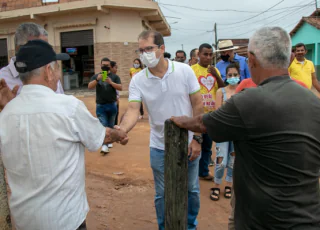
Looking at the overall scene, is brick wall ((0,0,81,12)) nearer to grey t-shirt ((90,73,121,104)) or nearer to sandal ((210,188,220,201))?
grey t-shirt ((90,73,121,104))

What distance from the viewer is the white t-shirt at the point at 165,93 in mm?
2848

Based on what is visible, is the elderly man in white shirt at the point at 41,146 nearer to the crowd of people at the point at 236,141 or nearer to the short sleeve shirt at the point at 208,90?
the crowd of people at the point at 236,141

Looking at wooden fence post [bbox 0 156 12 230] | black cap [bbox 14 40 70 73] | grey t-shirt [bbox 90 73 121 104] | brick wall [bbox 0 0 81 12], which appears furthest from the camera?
brick wall [bbox 0 0 81 12]

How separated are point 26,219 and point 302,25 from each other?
28551mm

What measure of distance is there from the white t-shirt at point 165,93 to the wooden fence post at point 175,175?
0.78 meters

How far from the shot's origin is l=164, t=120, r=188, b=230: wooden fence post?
2.09 m

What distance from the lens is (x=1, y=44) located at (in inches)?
738

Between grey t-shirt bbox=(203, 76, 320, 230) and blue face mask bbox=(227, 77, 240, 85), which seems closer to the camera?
grey t-shirt bbox=(203, 76, 320, 230)

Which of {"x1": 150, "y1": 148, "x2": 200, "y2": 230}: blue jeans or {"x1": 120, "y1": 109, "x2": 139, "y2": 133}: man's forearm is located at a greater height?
{"x1": 120, "y1": 109, "x2": 139, "y2": 133}: man's forearm

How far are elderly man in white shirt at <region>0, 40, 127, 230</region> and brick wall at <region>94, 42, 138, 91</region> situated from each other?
570 inches

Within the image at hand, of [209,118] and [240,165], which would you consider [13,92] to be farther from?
[240,165]

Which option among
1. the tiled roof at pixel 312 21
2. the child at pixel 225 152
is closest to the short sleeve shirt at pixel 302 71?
the child at pixel 225 152

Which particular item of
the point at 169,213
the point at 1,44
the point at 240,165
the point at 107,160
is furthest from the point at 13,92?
the point at 1,44

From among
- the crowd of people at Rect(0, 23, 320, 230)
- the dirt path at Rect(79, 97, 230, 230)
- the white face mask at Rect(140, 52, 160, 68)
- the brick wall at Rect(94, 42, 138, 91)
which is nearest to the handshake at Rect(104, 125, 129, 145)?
the crowd of people at Rect(0, 23, 320, 230)
